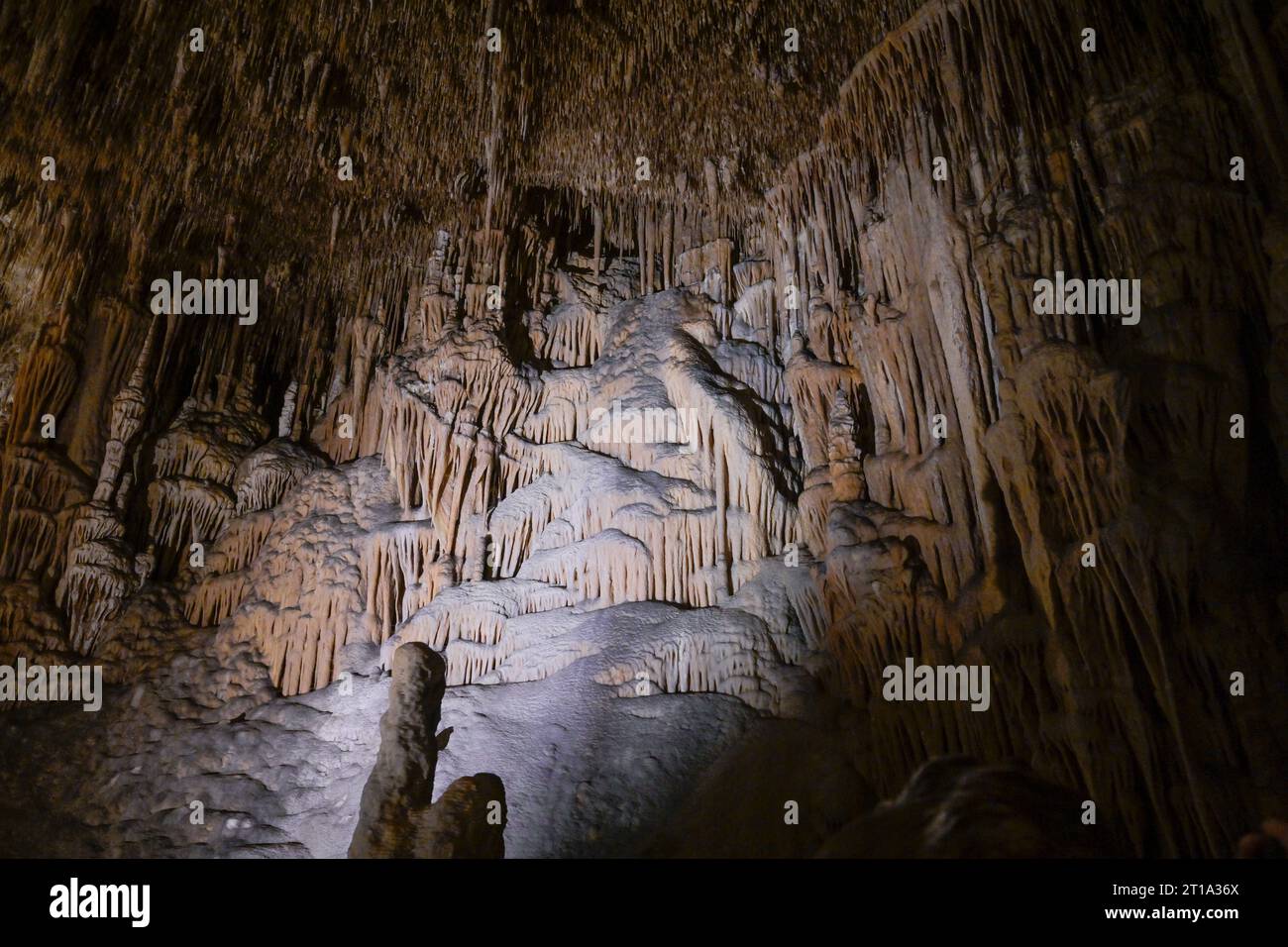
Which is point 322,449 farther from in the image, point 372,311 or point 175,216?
point 175,216

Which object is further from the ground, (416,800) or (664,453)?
(664,453)

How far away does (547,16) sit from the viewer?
8.97 metres

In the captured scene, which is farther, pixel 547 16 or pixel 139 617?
pixel 139 617

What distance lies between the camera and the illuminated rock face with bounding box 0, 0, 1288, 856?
17.1 ft

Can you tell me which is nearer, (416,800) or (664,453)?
(416,800)

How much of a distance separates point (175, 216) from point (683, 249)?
6886 millimetres

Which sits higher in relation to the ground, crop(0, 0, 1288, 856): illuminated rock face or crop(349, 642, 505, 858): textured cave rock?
crop(0, 0, 1288, 856): illuminated rock face

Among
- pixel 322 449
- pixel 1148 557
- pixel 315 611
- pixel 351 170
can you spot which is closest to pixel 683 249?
pixel 351 170

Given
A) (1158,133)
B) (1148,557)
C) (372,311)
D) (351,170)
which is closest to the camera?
(1148,557)

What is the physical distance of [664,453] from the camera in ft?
30.1

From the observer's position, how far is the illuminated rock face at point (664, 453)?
521 centimetres

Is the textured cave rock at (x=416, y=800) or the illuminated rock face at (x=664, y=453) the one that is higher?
the illuminated rock face at (x=664, y=453)
